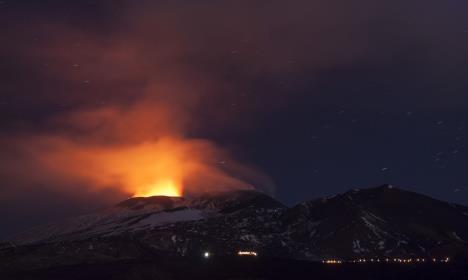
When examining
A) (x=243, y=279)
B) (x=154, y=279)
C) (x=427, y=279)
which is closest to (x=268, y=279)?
(x=243, y=279)

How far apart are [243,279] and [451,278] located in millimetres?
69497

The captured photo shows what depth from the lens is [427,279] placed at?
655 feet

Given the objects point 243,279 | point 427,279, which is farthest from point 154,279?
point 427,279

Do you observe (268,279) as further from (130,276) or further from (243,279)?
(130,276)

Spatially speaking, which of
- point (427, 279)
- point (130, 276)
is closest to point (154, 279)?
point (130, 276)

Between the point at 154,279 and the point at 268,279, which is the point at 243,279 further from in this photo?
the point at 154,279

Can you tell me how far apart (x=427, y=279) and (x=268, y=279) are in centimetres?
5238

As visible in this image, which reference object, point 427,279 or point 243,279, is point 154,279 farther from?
point 427,279

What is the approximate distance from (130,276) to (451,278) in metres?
106

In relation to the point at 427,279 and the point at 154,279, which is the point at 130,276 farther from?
the point at 427,279

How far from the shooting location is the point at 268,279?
19975 cm

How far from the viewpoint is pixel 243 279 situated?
625 feet

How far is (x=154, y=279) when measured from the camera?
199 meters

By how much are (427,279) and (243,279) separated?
61494 millimetres
